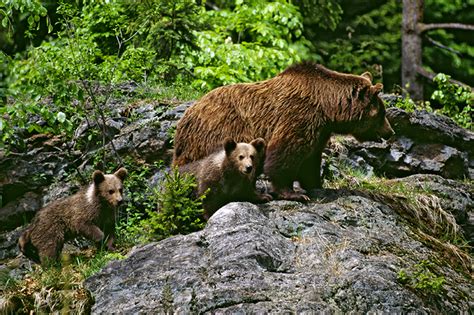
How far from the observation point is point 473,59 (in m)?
18.2

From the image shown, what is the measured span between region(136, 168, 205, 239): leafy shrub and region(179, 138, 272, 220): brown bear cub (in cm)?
19

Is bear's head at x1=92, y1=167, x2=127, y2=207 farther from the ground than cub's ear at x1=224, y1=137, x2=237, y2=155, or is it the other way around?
cub's ear at x1=224, y1=137, x2=237, y2=155

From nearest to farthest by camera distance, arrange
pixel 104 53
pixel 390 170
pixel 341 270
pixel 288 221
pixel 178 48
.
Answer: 1. pixel 341 270
2. pixel 288 221
3. pixel 390 170
4. pixel 178 48
5. pixel 104 53

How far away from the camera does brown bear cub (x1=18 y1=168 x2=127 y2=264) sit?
26.7 feet

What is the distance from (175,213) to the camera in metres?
7.38

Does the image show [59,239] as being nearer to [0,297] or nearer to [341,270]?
[0,297]

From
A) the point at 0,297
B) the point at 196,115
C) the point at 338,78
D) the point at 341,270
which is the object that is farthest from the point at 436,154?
the point at 0,297

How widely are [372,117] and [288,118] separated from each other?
A: 118 cm

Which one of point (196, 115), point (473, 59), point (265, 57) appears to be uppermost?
point (196, 115)

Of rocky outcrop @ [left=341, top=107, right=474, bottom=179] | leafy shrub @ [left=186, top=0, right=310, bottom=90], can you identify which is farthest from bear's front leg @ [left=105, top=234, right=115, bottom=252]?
leafy shrub @ [left=186, top=0, right=310, bottom=90]

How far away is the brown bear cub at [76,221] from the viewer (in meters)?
8.14

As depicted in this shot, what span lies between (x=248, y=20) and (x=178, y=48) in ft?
11.1

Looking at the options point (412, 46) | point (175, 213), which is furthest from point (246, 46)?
point (175, 213)

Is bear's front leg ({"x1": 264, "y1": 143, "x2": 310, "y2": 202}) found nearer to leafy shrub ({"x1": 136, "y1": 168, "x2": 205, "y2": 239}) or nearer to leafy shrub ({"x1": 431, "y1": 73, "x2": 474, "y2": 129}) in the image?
leafy shrub ({"x1": 136, "y1": 168, "x2": 205, "y2": 239})
